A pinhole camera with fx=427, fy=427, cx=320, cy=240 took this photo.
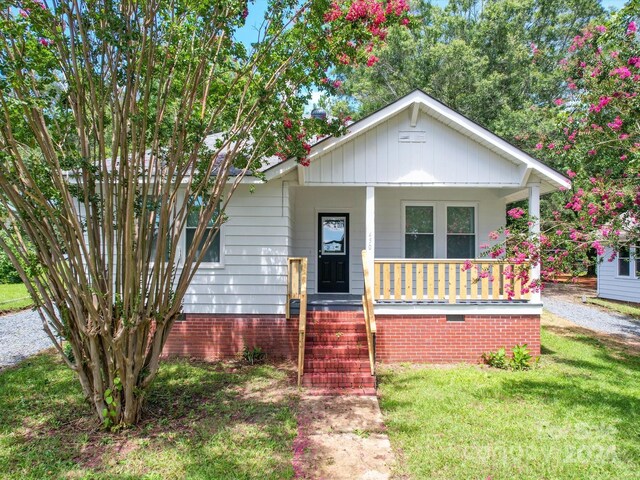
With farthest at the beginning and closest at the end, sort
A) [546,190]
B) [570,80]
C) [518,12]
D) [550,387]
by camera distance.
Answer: [518,12], [546,190], [570,80], [550,387]

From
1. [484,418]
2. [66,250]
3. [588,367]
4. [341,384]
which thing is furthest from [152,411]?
[588,367]

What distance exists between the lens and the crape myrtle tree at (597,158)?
5191 mm

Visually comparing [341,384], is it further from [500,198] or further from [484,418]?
[500,198]

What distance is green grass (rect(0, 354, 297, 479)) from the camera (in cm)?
401

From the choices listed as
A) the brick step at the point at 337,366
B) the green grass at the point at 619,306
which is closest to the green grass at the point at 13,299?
the brick step at the point at 337,366

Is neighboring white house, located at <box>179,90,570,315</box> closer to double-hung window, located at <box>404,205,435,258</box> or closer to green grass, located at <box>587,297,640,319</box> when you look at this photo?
double-hung window, located at <box>404,205,435,258</box>

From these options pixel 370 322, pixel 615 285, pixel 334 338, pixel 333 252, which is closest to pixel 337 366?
pixel 334 338


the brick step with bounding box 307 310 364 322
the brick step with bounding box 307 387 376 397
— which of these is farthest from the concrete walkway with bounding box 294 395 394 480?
the brick step with bounding box 307 310 364 322

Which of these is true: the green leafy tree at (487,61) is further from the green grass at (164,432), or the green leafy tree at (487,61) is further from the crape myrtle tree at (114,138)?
the green grass at (164,432)

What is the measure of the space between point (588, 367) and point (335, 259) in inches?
207

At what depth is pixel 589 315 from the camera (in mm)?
13414

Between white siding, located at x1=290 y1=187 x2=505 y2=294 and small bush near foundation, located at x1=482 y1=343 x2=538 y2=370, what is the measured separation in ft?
8.66

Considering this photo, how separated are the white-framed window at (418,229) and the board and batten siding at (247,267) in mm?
3093

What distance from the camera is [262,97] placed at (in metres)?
5.37
